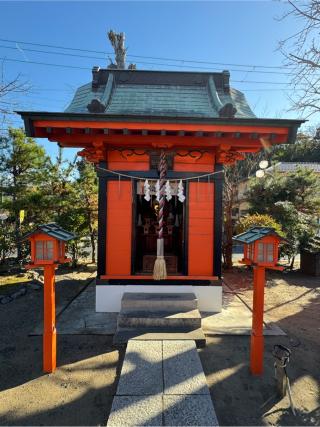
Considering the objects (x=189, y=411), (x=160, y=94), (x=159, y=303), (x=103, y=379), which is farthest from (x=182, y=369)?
(x=160, y=94)

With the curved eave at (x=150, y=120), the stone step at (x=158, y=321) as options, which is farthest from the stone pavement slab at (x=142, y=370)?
the curved eave at (x=150, y=120)

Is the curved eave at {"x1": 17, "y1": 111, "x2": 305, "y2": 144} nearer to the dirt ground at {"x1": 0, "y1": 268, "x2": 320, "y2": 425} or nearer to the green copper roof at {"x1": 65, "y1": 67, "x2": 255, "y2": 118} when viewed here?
the green copper roof at {"x1": 65, "y1": 67, "x2": 255, "y2": 118}

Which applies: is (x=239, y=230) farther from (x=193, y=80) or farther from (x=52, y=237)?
(x=52, y=237)

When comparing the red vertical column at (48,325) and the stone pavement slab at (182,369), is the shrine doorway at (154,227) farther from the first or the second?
the red vertical column at (48,325)

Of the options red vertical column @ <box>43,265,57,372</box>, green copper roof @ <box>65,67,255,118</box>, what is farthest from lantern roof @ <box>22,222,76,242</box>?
green copper roof @ <box>65,67,255,118</box>

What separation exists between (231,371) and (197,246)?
99.2 inches

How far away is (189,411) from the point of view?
273 centimetres

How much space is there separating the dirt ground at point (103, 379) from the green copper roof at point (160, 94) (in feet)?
14.3

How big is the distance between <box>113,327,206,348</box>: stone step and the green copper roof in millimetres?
4093

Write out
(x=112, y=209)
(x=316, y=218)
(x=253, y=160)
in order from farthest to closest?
(x=253, y=160)
(x=316, y=218)
(x=112, y=209)

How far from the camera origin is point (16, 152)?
9.45 m

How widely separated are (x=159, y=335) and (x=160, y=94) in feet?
16.4

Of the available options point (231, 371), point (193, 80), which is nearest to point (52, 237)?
point (231, 371)

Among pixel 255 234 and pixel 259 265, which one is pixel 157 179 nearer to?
pixel 255 234
